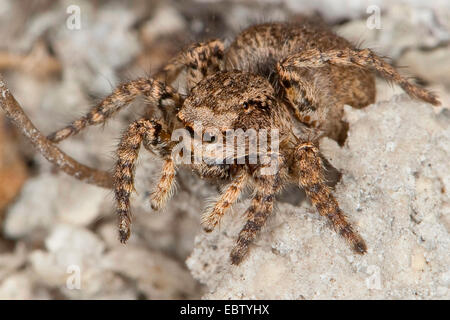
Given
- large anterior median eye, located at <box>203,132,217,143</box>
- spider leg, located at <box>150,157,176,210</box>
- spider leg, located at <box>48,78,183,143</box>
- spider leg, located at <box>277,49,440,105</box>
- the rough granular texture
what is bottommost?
the rough granular texture

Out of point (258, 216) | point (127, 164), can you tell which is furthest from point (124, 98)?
point (258, 216)

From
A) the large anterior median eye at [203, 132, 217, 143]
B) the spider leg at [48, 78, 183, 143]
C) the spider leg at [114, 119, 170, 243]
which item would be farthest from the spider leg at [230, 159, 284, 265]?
the spider leg at [48, 78, 183, 143]

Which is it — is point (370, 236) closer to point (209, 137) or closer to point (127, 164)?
point (209, 137)

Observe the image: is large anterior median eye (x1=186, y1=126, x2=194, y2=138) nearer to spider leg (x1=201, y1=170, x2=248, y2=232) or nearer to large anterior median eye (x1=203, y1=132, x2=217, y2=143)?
large anterior median eye (x1=203, y1=132, x2=217, y2=143)

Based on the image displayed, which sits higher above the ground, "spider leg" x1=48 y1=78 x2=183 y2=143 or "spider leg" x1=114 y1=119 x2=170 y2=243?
"spider leg" x1=48 y1=78 x2=183 y2=143

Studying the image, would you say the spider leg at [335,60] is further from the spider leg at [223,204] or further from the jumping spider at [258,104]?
the spider leg at [223,204]

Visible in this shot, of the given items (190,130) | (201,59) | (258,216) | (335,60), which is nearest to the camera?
(258,216)

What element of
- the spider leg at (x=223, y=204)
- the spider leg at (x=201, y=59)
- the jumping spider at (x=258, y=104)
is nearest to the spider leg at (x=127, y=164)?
the jumping spider at (x=258, y=104)

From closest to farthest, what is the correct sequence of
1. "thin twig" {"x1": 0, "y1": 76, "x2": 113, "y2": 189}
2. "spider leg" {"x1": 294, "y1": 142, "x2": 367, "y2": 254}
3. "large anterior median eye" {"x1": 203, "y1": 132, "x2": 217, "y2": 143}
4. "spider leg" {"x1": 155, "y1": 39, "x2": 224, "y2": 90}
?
"spider leg" {"x1": 294, "y1": 142, "x2": 367, "y2": 254}
"large anterior median eye" {"x1": 203, "y1": 132, "x2": 217, "y2": 143}
"thin twig" {"x1": 0, "y1": 76, "x2": 113, "y2": 189}
"spider leg" {"x1": 155, "y1": 39, "x2": 224, "y2": 90}

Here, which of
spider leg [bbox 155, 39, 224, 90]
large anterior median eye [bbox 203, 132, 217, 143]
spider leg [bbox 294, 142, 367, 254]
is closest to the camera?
spider leg [bbox 294, 142, 367, 254]

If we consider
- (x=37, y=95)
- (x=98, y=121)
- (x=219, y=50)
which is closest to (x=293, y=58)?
(x=219, y=50)
